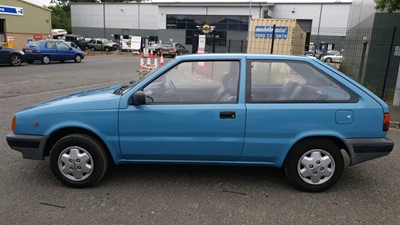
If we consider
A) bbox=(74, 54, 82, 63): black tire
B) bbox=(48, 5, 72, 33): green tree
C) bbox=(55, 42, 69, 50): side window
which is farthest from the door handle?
bbox=(48, 5, 72, 33): green tree

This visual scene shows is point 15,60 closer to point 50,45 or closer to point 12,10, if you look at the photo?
point 50,45

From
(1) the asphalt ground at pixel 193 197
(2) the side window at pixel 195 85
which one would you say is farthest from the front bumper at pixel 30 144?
(2) the side window at pixel 195 85

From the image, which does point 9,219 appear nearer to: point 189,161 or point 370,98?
point 189,161

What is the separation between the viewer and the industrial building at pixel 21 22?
99.9ft

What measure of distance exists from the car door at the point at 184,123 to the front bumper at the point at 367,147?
1.24 meters

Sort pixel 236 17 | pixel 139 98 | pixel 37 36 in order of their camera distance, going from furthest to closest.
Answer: pixel 236 17 < pixel 37 36 < pixel 139 98

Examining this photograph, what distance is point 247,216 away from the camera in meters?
3.31

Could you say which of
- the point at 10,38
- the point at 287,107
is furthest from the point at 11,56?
the point at 287,107

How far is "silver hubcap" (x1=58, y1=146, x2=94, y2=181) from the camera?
12.2ft

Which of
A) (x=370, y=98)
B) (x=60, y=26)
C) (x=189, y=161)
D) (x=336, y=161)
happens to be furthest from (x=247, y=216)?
(x=60, y=26)

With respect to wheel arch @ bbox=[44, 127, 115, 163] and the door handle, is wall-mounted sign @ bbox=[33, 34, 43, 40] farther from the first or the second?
the door handle

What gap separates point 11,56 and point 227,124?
1854 centimetres

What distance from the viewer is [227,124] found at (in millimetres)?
3645

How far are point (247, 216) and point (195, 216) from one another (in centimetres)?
51
